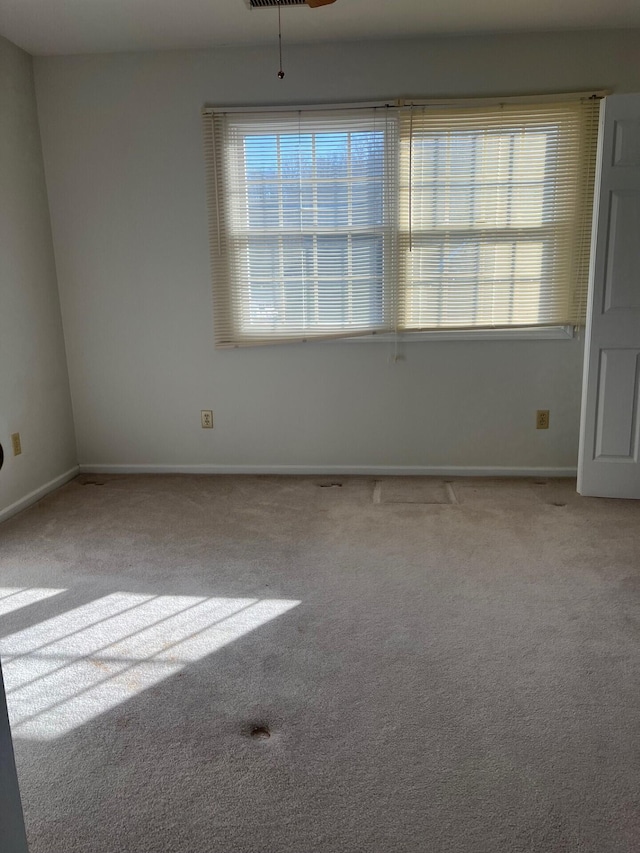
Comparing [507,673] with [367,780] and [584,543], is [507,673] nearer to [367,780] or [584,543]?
[367,780]

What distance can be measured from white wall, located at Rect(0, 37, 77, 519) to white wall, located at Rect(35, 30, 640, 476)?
0.11 m

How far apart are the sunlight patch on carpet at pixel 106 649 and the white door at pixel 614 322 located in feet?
6.80

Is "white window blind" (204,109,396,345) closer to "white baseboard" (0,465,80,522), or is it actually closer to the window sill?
the window sill

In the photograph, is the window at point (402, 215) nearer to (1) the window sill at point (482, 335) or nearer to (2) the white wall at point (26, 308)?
(1) the window sill at point (482, 335)

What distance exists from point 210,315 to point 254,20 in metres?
1.60

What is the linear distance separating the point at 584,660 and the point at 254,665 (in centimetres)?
108

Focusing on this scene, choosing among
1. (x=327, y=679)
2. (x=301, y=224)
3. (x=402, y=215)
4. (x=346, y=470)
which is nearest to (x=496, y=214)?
(x=402, y=215)

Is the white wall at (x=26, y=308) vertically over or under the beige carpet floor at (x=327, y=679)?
over

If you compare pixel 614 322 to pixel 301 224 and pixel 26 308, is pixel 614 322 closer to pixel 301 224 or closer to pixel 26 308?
pixel 301 224

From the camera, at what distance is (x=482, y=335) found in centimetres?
366

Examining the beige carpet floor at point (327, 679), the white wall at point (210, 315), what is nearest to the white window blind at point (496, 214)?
the white wall at point (210, 315)

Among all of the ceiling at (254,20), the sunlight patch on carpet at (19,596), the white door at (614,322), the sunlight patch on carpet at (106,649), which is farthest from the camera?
the white door at (614,322)

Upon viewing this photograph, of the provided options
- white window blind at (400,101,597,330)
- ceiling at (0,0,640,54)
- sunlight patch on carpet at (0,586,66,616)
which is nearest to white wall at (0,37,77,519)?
ceiling at (0,0,640,54)

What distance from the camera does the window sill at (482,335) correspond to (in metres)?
3.63
